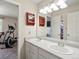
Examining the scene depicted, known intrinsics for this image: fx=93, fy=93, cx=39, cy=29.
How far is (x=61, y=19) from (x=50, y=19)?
Result: 1.66ft

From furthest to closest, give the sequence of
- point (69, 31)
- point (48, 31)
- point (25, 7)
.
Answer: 1. point (25, 7)
2. point (48, 31)
3. point (69, 31)

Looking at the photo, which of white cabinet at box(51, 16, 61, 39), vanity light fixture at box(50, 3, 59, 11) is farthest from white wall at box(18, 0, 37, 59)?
white cabinet at box(51, 16, 61, 39)

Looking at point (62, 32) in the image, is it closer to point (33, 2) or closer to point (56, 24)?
point (56, 24)

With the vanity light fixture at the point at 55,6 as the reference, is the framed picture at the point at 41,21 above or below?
below

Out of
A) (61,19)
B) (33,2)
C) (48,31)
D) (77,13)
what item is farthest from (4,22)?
(77,13)

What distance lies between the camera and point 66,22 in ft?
7.56

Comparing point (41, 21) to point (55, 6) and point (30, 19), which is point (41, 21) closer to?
point (30, 19)

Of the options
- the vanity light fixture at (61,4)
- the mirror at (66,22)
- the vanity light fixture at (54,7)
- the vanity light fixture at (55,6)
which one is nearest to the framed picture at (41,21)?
the vanity light fixture at (55,6)

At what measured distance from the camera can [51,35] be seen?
114 inches

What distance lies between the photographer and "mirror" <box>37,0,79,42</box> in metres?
2.05

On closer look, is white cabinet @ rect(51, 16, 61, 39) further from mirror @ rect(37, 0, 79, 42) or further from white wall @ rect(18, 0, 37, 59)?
white wall @ rect(18, 0, 37, 59)

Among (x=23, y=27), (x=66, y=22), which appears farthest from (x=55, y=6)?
(x=23, y=27)

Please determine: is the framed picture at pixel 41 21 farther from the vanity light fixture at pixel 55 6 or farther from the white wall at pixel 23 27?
the white wall at pixel 23 27

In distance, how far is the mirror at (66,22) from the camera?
2051 mm
